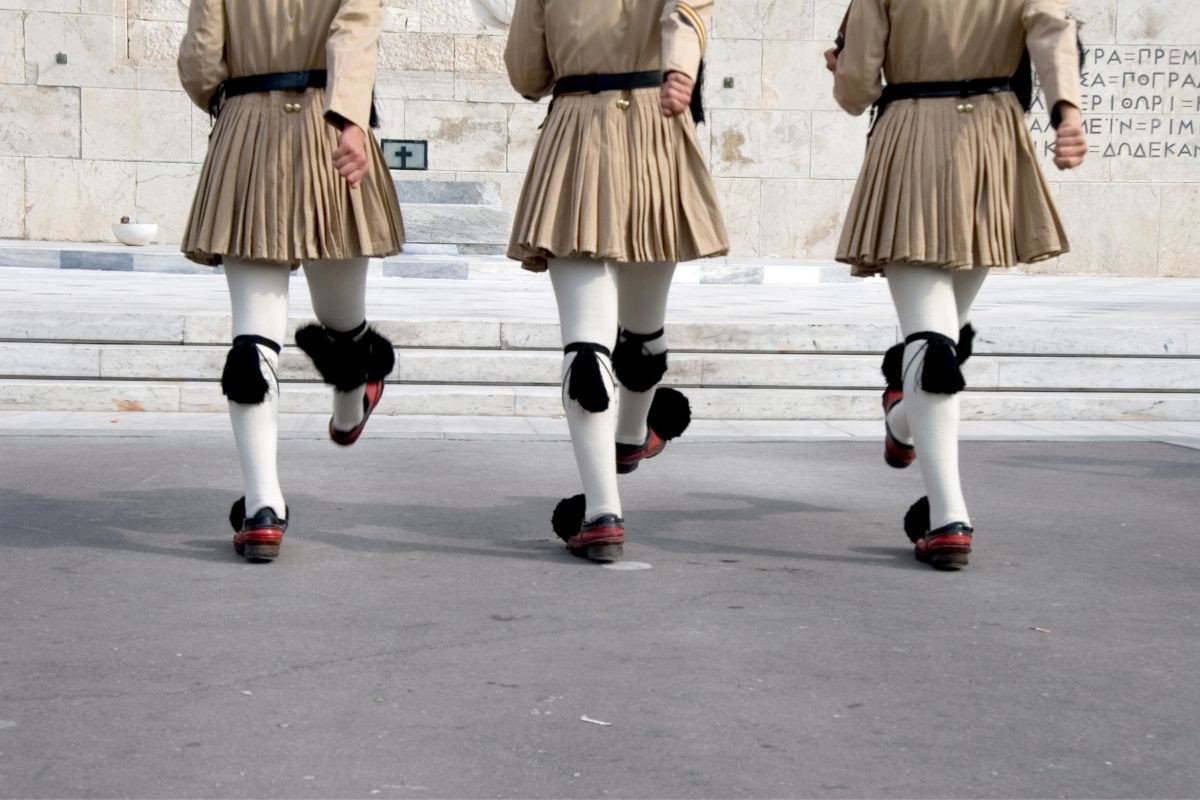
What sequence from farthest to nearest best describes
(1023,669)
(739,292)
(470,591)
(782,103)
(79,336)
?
(782,103) < (739,292) < (79,336) < (470,591) < (1023,669)

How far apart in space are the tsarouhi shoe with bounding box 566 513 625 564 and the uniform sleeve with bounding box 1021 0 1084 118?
5.57 feet

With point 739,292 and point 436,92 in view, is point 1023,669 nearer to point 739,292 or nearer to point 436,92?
point 739,292

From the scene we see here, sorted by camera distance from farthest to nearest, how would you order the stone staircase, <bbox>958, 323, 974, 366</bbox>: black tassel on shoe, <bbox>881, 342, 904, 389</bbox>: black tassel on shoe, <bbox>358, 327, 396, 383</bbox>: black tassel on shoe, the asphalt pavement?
1. the stone staircase
2. <bbox>358, 327, 396, 383</bbox>: black tassel on shoe
3. <bbox>881, 342, 904, 389</bbox>: black tassel on shoe
4. <bbox>958, 323, 974, 366</bbox>: black tassel on shoe
5. the asphalt pavement

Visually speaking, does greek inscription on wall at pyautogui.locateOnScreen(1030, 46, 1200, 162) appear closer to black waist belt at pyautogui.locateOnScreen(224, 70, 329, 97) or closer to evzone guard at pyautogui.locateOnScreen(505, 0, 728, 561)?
evzone guard at pyautogui.locateOnScreen(505, 0, 728, 561)

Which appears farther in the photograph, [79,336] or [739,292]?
[739,292]

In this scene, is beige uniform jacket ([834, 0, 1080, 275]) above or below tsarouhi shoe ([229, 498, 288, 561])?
above

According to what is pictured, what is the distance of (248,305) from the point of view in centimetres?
478

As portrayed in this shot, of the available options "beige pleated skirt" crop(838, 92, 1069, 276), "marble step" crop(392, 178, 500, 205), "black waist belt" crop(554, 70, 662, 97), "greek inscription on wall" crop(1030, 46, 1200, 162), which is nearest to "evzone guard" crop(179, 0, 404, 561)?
"black waist belt" crop(554, 70, 662, 97)

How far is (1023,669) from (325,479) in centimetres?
324

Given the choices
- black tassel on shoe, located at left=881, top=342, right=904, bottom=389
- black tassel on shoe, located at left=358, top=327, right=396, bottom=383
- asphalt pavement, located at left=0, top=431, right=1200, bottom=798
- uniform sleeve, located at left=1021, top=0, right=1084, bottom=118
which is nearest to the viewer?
asphalt pavement, located at left=0, top=431, right=1200, bottom=798

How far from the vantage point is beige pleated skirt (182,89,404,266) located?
15.5 feet

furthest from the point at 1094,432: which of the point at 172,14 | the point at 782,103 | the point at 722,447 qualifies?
the point at 172,14

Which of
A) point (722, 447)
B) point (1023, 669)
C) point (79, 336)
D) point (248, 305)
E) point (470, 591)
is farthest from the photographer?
point (79, 336)

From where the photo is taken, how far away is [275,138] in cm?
478
